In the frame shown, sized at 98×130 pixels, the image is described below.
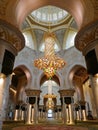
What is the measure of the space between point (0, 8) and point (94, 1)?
13.2 feet

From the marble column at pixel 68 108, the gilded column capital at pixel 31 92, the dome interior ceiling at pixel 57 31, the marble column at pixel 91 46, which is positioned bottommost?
the marble column at pixel 68 108

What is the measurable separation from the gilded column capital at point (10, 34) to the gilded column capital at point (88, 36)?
2755 millimetres

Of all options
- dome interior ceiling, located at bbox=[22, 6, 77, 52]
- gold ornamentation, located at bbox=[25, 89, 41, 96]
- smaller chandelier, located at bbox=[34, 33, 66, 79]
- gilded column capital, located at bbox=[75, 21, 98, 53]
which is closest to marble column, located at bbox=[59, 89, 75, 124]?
gold ornamentation, located at bbox=[25, 89, 41, 96]

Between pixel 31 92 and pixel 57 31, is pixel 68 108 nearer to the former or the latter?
pixel 31 92

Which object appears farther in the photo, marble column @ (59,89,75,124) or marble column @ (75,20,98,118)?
marble column @ (59,89,75,124)

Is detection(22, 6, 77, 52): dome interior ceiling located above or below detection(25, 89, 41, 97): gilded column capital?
above

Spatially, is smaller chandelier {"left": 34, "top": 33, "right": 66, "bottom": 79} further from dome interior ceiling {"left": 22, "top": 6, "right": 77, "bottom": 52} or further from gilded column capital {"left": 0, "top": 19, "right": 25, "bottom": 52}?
dome interior ceiling {"left": 22, "top": 6, "right": 77, "bottom": 52}

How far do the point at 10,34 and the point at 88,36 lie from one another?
3.32 m

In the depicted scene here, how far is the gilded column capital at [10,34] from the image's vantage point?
200 inches

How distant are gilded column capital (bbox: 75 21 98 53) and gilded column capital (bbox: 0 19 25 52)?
2.76m

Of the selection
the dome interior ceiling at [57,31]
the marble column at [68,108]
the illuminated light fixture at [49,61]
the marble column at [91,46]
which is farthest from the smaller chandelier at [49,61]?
the dome interior ceiling at [57,31]

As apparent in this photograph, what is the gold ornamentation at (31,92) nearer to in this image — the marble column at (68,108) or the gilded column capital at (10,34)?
the marble column at (68,108)

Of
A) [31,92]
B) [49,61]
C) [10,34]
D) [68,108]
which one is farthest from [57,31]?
[10,34]

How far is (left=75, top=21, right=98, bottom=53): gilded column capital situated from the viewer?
5.16m
